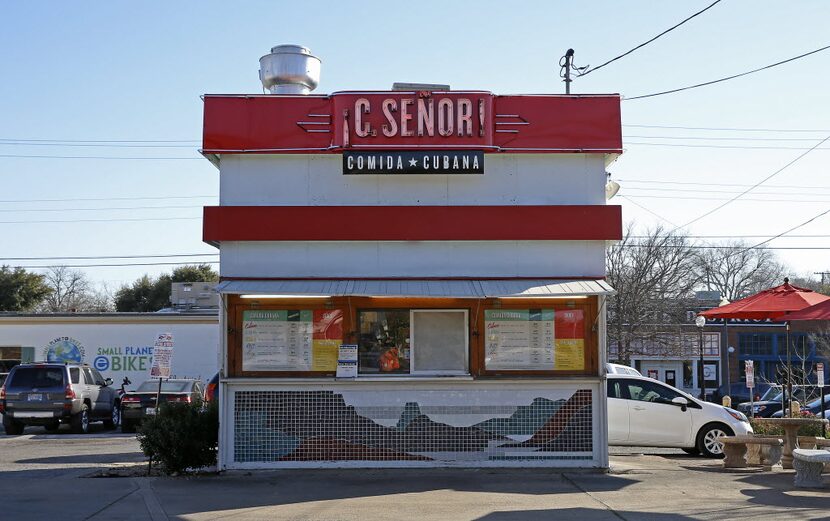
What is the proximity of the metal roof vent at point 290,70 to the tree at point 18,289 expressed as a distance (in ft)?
145

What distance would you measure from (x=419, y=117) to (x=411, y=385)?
3.89 metres

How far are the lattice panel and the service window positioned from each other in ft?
1.45

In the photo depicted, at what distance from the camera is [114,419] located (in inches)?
1006

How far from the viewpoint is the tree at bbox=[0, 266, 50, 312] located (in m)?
53.9

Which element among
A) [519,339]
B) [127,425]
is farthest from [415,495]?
[127,425]

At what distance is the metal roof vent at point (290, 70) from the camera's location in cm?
1459

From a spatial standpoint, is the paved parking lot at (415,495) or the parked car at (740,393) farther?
the parked car at (740,393)

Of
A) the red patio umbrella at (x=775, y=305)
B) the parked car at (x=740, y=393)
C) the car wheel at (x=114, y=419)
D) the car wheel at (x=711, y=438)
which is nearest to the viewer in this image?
the red patio umbrella at (x=775, y=305)

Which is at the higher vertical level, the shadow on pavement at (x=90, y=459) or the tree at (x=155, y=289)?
the tree at (x=155, y=289)

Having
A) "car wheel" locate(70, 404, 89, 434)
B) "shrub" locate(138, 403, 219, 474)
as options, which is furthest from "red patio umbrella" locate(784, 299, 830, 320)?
"car wheel" locate(70, 404, 89, 434)

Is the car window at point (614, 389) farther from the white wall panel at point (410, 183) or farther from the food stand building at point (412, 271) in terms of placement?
the white wall panel at point (410, 183)

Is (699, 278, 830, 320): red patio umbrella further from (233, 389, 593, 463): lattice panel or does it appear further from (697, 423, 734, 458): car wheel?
(233, 389, 593, 463): lattice panel

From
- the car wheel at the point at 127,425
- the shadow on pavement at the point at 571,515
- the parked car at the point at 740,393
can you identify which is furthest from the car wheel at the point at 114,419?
the parked car at the point at 740,393

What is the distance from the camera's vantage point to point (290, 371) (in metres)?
13.4
